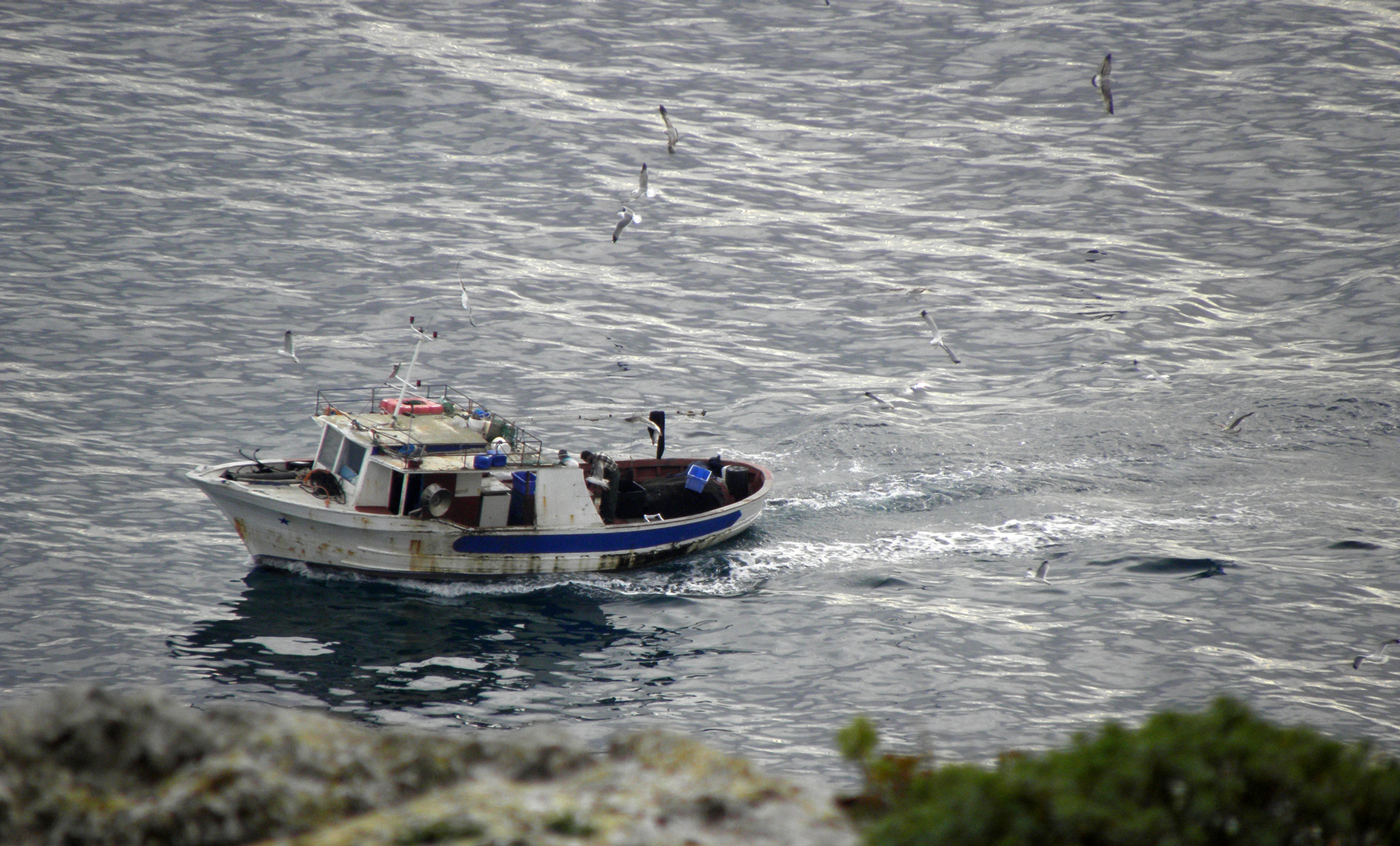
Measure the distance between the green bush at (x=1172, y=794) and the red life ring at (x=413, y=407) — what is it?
19.2 m

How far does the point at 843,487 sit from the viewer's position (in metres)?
28.0

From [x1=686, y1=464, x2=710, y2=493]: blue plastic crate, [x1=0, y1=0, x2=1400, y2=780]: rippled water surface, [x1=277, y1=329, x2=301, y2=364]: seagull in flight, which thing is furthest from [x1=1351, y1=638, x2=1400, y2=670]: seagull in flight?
[x1=277, y1=329, x2=301, y2=364]: seagull in flight

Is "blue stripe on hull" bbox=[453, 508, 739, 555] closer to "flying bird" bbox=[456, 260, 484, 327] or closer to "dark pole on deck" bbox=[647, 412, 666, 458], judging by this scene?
"dark pole on deck" bbox=[647, 412, 666, 458]

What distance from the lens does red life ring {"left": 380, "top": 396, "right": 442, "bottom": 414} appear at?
79.9ft

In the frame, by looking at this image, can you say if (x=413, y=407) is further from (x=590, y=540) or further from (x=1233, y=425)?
(x=1233, y=425)

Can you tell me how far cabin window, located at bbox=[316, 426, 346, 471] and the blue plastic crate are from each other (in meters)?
7.75

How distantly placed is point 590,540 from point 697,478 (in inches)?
128

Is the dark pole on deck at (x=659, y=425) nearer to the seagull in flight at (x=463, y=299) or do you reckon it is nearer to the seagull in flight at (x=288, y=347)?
the seagull in flight at (x=288, y=347)

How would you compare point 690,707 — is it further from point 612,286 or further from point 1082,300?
point 1082,300

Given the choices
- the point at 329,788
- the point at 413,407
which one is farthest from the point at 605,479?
the point at 329,788

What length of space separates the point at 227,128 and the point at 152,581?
30603 mm

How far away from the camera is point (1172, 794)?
6.44m

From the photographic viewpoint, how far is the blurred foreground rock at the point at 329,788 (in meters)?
6.81

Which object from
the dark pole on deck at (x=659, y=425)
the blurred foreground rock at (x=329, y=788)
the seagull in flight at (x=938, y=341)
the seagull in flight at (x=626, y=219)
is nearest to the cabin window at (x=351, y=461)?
the dark pole on deck at (x=659, y=425)
